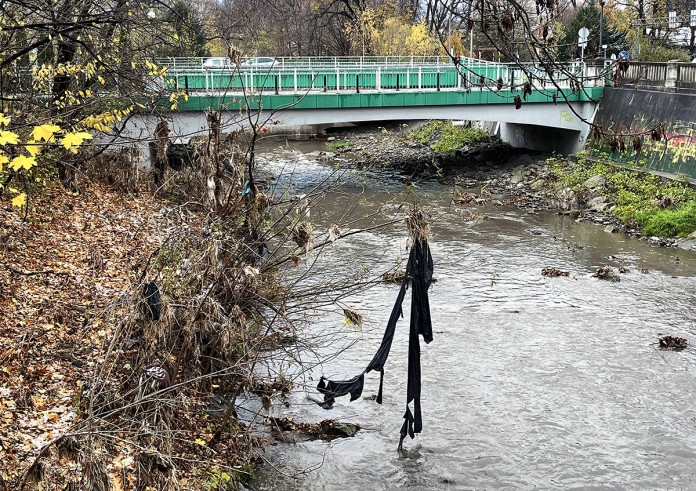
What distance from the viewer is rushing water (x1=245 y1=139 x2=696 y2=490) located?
9.98 metres

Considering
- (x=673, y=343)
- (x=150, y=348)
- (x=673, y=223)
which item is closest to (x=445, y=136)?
(x=673, y=223)

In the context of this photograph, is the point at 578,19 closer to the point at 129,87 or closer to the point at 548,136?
the point at 548,136

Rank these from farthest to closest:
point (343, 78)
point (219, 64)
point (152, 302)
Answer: point (219, 64) → point (343, 78) → point (152, 302)

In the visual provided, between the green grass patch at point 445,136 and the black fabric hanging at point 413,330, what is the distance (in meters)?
26.6

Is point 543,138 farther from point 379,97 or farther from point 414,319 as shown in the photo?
point 414,319

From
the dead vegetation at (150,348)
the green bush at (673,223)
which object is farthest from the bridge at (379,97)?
the dead vegetation at (150,348)

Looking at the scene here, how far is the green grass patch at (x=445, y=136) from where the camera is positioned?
36625 mm

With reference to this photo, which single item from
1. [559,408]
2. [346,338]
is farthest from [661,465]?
[346,338]

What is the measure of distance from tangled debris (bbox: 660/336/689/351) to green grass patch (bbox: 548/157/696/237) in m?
8.01

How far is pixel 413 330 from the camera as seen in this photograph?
9539 millimetres

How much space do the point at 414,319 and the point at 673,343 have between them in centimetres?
667

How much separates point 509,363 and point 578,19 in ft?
93.8

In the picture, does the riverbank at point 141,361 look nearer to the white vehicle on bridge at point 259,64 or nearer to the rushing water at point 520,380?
the rushing water at point 520,380

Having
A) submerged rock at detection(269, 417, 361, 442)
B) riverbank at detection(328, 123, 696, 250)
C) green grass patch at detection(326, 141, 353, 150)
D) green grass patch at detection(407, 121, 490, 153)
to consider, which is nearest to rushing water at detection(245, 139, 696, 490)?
submerged rock at detection(269, 417, 361, 442)
